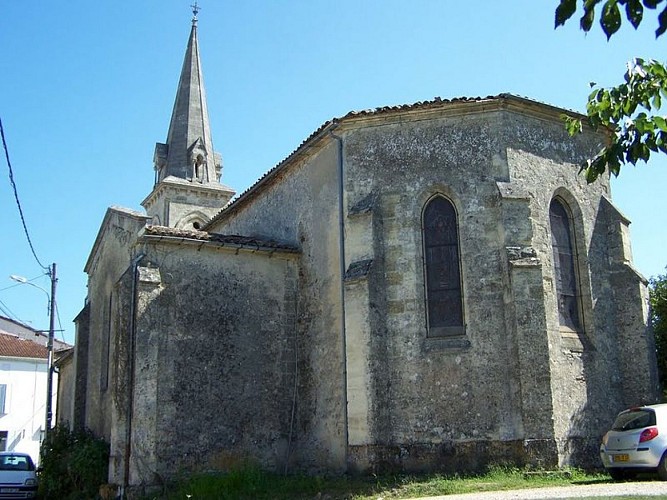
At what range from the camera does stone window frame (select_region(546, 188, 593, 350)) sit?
1481 cm

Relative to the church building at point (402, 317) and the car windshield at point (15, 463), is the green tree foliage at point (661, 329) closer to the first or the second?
the church building at point (402, 317)

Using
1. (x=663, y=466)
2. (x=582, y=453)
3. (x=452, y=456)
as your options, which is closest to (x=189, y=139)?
(x=452, y=456)

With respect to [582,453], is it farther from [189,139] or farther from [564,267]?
[189,139]

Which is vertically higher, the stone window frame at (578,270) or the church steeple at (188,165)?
the church steeple at (188,165)

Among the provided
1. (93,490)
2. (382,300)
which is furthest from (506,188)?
(93,490)

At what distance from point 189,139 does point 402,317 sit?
66.9 feet

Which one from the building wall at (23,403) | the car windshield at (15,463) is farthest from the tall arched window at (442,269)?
the building wall at (23,403)

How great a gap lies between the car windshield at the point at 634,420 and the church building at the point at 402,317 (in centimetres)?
120

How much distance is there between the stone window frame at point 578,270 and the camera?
1481 cm

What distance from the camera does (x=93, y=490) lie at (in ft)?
52.3

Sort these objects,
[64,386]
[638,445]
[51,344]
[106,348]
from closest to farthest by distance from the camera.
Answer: [638,445] → [106,348] → [51,344] → [64,386]

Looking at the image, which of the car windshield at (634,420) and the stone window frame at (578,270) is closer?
the car windshield at (634,420)

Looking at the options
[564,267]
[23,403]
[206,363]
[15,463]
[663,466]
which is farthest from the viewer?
[23,403]

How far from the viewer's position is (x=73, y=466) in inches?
650
